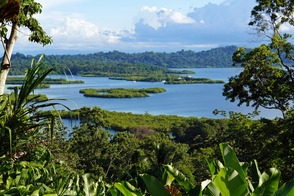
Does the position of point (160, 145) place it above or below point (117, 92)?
above

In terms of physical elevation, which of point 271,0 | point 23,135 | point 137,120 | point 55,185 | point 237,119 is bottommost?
point 137,120

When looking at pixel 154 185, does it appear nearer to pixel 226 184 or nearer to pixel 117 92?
pixel 226 184

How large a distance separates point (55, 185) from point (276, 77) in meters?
5.88

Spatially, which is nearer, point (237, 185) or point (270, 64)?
point (237, 185)

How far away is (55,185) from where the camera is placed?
1.52 meters

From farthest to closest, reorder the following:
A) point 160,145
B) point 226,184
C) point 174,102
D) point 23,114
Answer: point 174,102 < point 160,145 < point 23,114 < point 226,184

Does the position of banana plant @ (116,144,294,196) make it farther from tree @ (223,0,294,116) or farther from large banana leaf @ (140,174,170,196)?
tree @ (223,0,294,116)

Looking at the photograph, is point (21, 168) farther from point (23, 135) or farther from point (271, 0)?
point (271, 0)

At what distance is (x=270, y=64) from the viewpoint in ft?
22.1

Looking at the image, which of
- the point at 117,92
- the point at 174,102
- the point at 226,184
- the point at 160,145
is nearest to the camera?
the point at 226,184

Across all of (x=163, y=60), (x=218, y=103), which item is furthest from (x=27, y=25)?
(x=163, y=60)

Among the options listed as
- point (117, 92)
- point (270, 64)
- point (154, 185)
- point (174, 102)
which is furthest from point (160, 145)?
point (117, 92)

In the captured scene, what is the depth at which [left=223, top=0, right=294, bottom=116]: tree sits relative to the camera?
263 inches

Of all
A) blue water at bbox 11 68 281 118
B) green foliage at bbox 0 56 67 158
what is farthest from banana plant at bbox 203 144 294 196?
blue water at bbox 11 68 281 118
